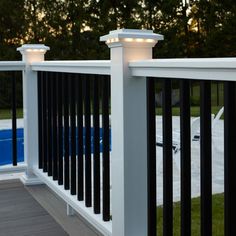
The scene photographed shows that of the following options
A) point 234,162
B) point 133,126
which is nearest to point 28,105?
point 133,126

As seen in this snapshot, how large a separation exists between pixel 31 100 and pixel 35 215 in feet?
3.44

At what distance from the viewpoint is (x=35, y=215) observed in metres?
3.31

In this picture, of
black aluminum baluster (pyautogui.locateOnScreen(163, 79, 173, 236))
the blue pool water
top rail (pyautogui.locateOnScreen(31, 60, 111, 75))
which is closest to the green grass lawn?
top rail (pyautogui.locateOnScreen(31, 60, 111, 75))

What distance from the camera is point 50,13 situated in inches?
741

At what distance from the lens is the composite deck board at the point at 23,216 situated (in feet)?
9.80

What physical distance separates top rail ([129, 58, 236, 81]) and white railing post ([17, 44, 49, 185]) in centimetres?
194

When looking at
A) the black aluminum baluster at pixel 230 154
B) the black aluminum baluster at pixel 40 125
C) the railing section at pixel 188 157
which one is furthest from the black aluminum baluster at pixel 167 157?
the black aluminum baluster at pixel 40 125

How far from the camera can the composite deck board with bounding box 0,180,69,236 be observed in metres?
2.99

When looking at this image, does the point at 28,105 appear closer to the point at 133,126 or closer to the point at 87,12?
the point at 133,126

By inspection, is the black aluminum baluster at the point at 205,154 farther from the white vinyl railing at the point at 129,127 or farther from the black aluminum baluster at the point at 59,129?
the black aluminum baluster at the point at 59,129

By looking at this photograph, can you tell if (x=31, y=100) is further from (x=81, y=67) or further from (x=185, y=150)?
(x=185, y=150)

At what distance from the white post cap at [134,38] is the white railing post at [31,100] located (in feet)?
6.13

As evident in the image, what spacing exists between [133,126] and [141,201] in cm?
36

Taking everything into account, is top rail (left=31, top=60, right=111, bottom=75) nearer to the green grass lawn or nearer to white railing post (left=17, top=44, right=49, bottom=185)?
white railing post (left=17, top=44, right=49, bottom=185)
